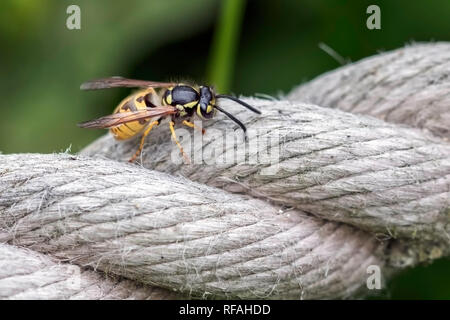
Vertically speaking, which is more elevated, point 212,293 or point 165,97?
point 165,97

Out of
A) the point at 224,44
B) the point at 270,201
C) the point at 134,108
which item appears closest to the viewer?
the point at 270,201

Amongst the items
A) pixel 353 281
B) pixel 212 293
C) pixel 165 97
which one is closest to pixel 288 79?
pixel 165 97

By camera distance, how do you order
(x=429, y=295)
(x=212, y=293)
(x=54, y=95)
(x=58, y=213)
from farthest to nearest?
1. (x=54, y=95)
2. (x=429, y=295)
3. (x=212, y=293)
4. (x=58, y=213)

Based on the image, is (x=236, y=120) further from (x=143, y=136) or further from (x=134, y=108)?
(x=134, y=108)

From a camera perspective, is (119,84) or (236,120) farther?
(119,84)

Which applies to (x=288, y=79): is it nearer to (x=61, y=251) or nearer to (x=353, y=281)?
(x=353, y=281)

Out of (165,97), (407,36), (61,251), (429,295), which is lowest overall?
(429,295)

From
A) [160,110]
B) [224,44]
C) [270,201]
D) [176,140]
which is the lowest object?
[270,201]

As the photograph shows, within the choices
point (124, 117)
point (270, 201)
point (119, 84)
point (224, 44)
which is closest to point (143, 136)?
point (124, 117)
